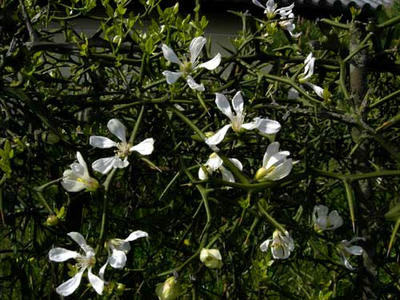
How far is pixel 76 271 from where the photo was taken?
87cm

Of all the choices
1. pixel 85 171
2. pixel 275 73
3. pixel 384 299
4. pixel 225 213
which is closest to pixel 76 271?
pixel 85 171

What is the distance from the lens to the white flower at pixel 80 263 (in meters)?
0.81

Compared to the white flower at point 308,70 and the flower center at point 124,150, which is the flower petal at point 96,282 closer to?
the flower center at point 124,150

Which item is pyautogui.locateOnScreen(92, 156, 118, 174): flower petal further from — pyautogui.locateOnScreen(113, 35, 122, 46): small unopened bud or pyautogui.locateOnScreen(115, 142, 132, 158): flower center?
pyautogui.locateOnScreen(113, 35, 122, 46): small unopened bud

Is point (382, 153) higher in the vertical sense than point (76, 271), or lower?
lower

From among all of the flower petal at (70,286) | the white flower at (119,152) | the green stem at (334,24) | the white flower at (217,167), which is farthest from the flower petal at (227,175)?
the green stem at (334,24)

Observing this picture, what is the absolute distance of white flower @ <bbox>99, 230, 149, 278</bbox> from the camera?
80 cm

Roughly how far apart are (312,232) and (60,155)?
461 millimetres

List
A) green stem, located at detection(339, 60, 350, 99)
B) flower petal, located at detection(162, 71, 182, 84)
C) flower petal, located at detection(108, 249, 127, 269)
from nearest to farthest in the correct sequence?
flower petal, located at detection(108, 249, 127, 269)
flower petal, located at detection(162, 71, 182, 84)
green stem, located at detection(339, 60, 350, 99)

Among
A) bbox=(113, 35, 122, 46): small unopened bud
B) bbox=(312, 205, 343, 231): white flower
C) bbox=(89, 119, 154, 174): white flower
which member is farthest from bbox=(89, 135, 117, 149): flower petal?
bbox=(312, 205, 343, 231): white flower

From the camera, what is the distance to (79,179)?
32.6 inches

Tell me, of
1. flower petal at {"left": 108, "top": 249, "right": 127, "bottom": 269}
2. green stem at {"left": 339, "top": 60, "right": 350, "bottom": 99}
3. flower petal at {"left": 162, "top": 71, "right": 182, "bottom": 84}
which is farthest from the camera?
green stem at {"left": 339, "top": 60, "right": 350, "bottom": 99}

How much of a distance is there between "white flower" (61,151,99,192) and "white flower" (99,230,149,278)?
73 mm

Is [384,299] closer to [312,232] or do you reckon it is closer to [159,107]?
[312,232]
